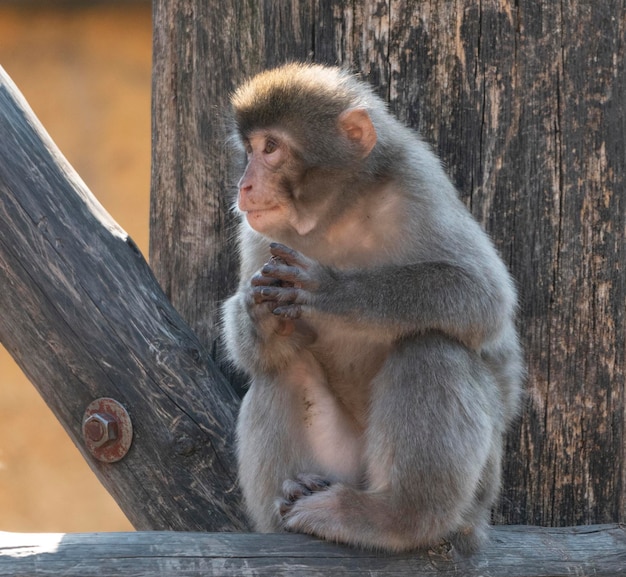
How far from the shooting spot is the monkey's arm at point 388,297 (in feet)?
11.6

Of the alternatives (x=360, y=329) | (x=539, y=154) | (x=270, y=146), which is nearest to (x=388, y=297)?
(x=360, y=329)

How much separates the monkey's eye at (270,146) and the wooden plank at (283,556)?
1.32m

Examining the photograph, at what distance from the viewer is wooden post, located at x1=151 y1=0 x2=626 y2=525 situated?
389cm

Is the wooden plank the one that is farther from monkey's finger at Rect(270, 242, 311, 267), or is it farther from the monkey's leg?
monkey's finger at Rect(270, 242, 311, 267)

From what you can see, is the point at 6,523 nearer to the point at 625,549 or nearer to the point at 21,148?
the point at 21,148

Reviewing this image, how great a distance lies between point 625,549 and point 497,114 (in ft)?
5.38

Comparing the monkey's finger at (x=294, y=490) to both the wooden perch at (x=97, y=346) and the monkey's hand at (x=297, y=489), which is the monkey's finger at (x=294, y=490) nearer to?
the monkey's hand at (x=297, y=489)

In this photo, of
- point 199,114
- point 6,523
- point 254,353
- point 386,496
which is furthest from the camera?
point 6,523

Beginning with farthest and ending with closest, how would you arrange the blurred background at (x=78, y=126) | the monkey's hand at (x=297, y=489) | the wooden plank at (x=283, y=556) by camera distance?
the blurred background at (x=78, y=126)
the monkey's hand at (x=297, y=489)
the wooden plank at (x=283, y=556)

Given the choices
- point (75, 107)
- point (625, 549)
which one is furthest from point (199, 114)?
point (75, 107)

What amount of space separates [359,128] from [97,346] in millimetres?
1226

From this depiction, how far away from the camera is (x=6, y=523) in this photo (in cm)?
986

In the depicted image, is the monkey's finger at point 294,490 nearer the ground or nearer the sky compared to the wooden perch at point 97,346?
nearer the ground

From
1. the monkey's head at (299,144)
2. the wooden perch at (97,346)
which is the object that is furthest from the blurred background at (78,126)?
the monkey's head at (299,144)
